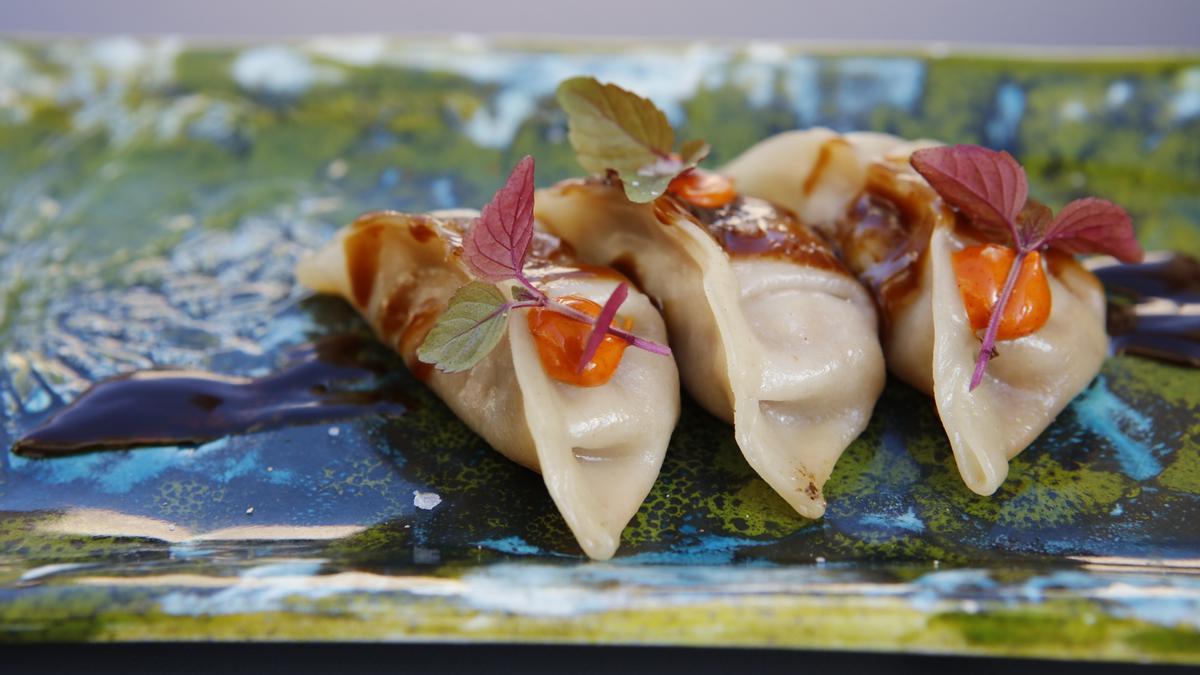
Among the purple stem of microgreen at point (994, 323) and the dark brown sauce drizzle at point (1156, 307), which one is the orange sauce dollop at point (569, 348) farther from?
the dark brown sauce drizzle at point (1156, 307)

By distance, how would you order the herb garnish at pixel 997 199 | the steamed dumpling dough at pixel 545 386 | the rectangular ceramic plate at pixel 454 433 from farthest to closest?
1. the herb garnish at pixel 997 199
2. the steamed dumpling dough at pixel 545 386
3. the rectangular ceramic plate at pixel 454 433

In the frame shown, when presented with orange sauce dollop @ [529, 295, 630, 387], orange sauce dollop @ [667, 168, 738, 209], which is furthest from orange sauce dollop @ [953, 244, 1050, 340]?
orange sauce dollop @ [529, 295, 630, 387]

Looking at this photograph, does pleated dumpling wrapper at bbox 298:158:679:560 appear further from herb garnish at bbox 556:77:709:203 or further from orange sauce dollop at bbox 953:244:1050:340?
orange sauce dollop at bbox 953:244:1050:340

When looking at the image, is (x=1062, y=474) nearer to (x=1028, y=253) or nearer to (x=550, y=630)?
(x=1028, y=253)

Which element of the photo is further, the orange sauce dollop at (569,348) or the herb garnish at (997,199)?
the herb garnish at (997,199)

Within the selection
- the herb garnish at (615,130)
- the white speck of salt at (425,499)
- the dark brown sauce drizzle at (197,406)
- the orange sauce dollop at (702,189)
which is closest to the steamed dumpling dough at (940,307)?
the orange sauce dollop at (702,189)

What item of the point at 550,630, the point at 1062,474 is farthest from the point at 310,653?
the point at 1062,474

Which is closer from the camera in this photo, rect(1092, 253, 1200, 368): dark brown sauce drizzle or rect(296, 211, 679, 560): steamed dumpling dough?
rect(296, 211, 679, 560): steamed dumpling dough
